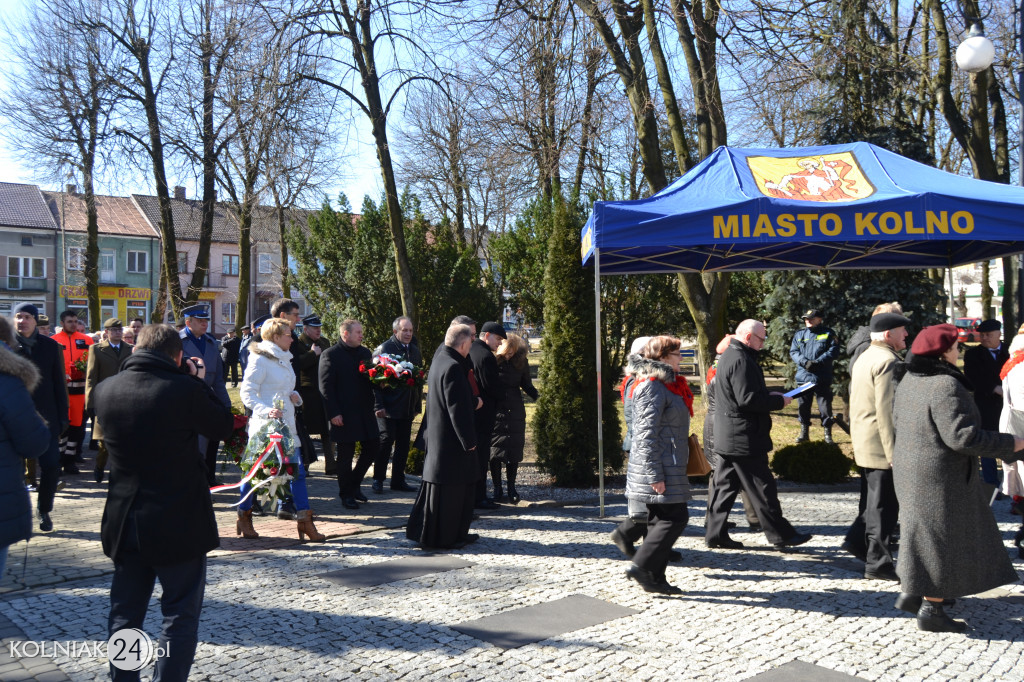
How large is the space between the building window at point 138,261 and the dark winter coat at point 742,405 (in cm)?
5379

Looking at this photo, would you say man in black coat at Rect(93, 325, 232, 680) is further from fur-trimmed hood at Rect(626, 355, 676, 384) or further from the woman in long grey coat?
the woman in long grey coat

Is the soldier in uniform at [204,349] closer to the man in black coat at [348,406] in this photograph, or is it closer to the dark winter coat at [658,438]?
the man in black coat at [348,406]

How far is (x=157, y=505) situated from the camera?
142 inches

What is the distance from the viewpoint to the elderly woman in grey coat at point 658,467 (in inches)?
214

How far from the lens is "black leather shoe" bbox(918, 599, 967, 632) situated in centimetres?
473

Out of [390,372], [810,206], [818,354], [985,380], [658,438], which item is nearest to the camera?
[658,438]

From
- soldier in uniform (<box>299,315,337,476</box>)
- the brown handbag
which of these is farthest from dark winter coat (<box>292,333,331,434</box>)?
the brown handbag

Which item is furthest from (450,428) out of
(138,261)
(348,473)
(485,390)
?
(138,261)

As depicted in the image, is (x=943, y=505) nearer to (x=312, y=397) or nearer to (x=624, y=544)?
(x=624, y=544)

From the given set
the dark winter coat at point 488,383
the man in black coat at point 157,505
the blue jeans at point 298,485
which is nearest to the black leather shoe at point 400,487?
the dark winter coat at point 488,383

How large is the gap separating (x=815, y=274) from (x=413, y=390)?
32.3 feet

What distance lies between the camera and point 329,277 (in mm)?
19328

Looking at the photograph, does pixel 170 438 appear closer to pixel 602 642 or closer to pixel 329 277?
pixel 602 642

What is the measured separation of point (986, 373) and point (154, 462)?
307 inches
